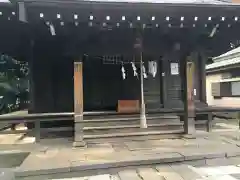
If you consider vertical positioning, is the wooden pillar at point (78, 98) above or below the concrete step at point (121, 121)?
above

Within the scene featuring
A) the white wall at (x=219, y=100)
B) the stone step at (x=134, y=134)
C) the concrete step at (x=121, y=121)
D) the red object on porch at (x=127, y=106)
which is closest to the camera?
→ the stone step at (x=134, y=134)

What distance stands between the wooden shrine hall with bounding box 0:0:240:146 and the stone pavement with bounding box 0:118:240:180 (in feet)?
1.83

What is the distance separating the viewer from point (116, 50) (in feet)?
20.9

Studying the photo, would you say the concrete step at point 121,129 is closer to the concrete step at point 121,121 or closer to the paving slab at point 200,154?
the concrete step at point 121,121

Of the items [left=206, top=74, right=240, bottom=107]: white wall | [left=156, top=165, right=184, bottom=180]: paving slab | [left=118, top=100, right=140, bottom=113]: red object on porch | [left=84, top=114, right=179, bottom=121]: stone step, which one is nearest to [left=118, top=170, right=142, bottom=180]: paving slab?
[left=156, top=165, right=184, bottom=180]: paving slab

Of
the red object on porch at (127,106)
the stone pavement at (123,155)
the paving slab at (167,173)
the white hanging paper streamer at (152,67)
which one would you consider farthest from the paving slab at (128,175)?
the white hanging paper streamer at (152,67)

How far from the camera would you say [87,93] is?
781cm

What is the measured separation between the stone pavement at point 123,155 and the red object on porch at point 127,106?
43.8 inches

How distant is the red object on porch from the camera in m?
7.55

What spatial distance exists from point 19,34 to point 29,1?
163 cm

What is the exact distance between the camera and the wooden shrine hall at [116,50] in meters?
5.09

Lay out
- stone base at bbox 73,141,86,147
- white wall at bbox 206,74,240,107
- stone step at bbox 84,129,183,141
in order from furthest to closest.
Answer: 1. white wall at bbox 206,74,240,107
2. stone step at bbox 84,129,183,141
3. stone base at bbox 73,141,86,147

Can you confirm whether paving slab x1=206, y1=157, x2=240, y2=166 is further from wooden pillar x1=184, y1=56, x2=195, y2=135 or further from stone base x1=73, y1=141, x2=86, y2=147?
stone base x1=73, y1=141, x2=86, y2=147

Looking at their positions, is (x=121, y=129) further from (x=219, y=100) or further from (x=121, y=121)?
(x=219, y=100)
